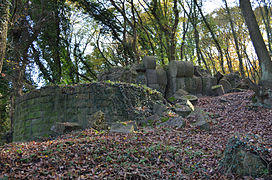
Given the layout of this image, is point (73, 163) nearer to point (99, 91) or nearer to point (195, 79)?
point (99, 91)

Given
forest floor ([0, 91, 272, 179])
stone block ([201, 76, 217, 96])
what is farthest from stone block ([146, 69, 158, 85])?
forest floor ([0, 91, 272, 179])

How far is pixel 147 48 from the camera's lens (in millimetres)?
21344

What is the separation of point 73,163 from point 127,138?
5.98 feet

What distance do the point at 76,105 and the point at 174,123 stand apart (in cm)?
345

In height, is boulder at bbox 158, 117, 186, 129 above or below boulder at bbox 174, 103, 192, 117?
below

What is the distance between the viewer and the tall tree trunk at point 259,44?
28.0 feet

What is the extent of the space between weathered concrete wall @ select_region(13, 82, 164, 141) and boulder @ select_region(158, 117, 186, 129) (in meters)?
1.04

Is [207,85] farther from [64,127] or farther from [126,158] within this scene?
[126,158]

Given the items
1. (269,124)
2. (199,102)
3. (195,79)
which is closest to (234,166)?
(269,124)

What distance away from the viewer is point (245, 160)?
3660mm

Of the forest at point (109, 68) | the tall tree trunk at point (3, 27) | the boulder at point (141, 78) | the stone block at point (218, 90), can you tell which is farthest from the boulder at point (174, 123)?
the stone block at point (218, 90)

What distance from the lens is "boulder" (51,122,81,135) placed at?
7578 millimetres

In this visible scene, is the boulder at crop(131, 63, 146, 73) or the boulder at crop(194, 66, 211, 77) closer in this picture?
the boulder at crop(131, 63, 146, 73)

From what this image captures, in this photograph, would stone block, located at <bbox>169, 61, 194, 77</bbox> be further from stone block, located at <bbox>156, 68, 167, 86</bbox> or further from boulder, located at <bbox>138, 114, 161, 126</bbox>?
boulder, located at <bbox>138, 114, 161, 126</bbox>
